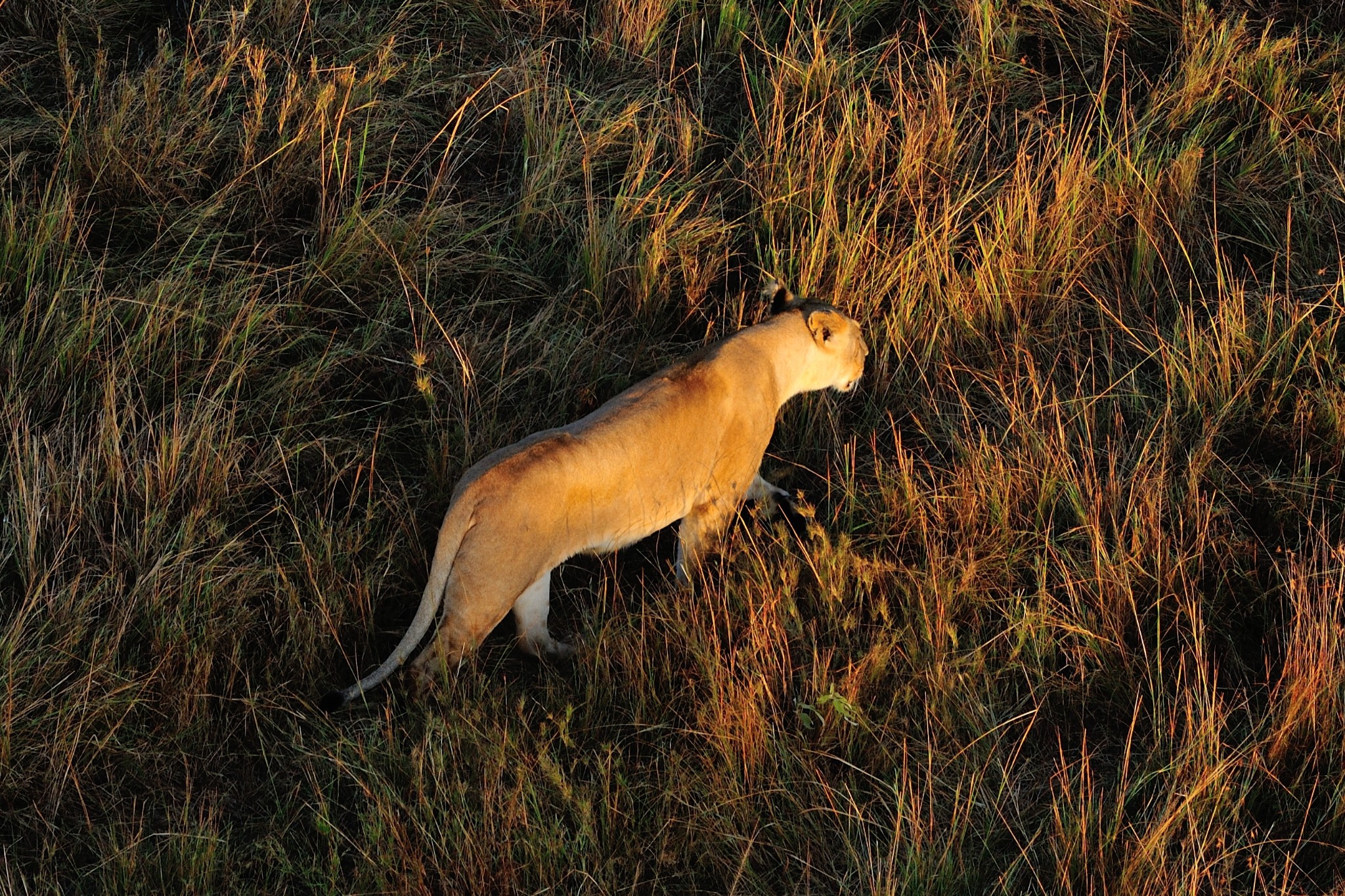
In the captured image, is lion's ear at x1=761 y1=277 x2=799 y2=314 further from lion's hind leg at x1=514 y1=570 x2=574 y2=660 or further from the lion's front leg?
lion's hind leg at x1=514 y1=570 x2=574 y2=660

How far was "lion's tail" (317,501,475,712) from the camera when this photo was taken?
13.2ft

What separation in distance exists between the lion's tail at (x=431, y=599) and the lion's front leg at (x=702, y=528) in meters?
1.04

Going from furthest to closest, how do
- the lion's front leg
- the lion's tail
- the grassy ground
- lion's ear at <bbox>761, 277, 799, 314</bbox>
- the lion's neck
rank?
lion's ear at <bbox>761, 277, 799, 314</bbox> < the lion's neck < the lion's front leg < the lion's tail < the grassy ground

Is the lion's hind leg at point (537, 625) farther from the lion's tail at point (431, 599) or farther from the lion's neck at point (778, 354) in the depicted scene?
the lion's neck at point (778, 354)

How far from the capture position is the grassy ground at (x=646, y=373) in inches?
145

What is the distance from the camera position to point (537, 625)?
4566 millimetres

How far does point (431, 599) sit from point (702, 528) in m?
1.17

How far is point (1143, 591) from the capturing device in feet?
14.5

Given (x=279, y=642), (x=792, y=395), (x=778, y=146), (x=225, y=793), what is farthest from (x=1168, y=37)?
(x=225, y=793)

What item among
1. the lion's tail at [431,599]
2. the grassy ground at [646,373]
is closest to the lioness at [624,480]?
the lion's tail at [431,599]

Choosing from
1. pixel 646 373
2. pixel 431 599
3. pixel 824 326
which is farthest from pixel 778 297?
pixel 431 599

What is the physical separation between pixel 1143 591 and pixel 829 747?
1250 mm

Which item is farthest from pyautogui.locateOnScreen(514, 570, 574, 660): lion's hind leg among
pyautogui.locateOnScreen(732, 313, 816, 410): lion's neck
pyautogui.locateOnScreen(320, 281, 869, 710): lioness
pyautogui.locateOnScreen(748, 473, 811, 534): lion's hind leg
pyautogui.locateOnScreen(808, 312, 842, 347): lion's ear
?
pyautogui.locateOnScreen(808, 312, 842, 347): lion's ear

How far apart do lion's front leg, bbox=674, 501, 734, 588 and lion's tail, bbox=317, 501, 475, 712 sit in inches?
40.8
